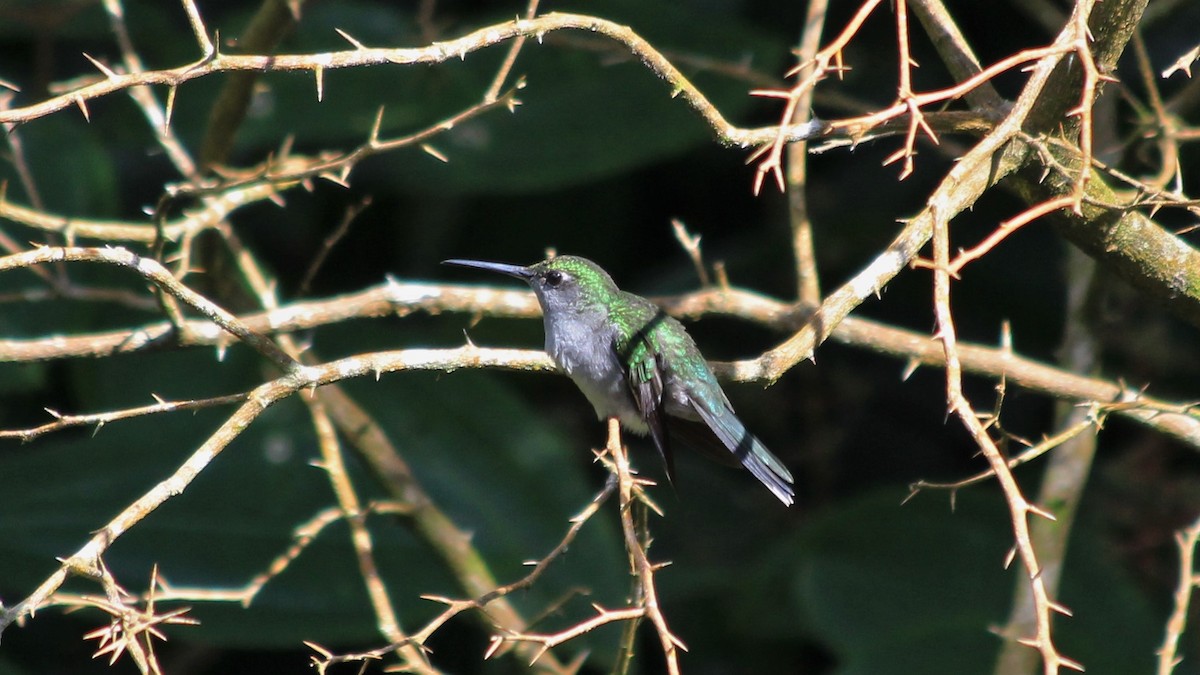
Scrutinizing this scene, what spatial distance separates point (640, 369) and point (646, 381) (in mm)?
47

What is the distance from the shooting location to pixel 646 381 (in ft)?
9.68

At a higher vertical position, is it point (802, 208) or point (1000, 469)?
point (802, 208)

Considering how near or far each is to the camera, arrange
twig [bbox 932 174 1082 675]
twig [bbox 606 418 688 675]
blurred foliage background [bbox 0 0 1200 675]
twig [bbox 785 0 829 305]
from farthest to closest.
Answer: blurred foliage background [bbox 0 0 1200 675], twig [bbox 785 0 829 305], twig [bbox 606 418 688 675], twig [bbox 932 174 1082 675]

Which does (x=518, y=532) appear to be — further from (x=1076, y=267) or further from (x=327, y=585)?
(x=1076, y=267)

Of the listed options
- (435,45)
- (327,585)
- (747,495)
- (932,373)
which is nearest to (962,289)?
(932,373)

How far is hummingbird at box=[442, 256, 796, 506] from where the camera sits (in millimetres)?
2855

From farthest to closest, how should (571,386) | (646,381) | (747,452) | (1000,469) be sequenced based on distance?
(571,386) < (646,381) < (747,452) < (1000,469)

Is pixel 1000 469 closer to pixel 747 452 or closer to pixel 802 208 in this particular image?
pixel 747 452

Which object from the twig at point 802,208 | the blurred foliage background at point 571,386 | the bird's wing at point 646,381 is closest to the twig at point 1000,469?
the twig at point 802,208

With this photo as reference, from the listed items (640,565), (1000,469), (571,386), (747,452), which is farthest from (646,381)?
(571,386)

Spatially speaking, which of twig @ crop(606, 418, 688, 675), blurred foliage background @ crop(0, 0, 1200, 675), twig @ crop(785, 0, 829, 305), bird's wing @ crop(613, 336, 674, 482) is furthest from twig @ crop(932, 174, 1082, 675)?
blurred foliage background @ crop(0, 0, 1200, 675)

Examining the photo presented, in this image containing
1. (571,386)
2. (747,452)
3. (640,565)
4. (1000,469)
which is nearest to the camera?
(1000,469)

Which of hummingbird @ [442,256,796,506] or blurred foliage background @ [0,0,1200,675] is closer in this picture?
hummingbird @ [442,256,796,506]

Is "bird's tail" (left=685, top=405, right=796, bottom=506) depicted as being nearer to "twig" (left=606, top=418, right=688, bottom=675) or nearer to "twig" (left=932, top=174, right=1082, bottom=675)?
"twig" (left=606, top=418, right=688, bottom=675)
